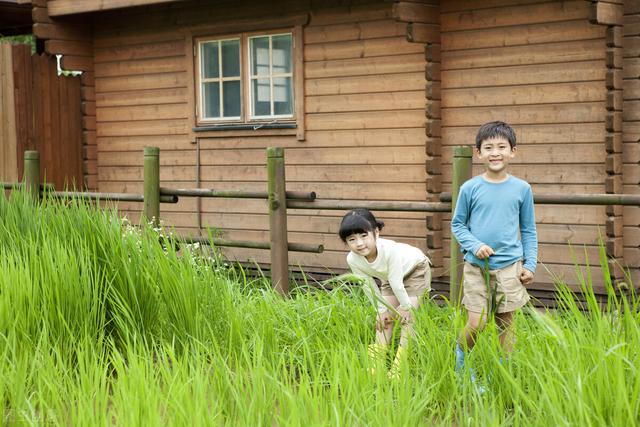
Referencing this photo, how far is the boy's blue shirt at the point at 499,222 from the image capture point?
5031mm

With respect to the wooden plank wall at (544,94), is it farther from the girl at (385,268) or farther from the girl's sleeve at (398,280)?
the girl's sleeve at (398,280)

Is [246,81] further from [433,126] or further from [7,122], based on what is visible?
[7,122]

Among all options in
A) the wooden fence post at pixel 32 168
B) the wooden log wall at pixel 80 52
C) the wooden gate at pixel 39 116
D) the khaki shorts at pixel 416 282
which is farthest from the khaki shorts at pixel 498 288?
the wooden log wall at pixel 80 52

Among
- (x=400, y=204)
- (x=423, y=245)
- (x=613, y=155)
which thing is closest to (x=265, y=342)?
(x=400, y=204)

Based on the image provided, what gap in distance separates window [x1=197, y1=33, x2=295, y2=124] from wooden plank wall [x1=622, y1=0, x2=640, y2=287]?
12.0ft

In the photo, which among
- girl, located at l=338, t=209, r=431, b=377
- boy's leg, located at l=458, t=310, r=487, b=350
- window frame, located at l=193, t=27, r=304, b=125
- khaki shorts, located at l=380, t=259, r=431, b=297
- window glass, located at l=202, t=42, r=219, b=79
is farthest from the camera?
window glass, located at l=202, t=42, r=219, b=79

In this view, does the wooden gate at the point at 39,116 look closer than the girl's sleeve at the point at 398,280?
No

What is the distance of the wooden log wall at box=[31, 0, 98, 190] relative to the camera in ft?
41.9

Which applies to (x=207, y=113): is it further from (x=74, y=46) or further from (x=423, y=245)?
(x=423, y=245)

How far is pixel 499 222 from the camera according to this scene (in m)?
5.04

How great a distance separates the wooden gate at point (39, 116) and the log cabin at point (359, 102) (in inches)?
6.8

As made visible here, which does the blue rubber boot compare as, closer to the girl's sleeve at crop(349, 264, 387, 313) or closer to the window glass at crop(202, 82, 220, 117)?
the girl's sleeve at crop(349, 264, 387, 313)

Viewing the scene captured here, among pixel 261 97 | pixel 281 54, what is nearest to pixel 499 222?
pixel 281 54

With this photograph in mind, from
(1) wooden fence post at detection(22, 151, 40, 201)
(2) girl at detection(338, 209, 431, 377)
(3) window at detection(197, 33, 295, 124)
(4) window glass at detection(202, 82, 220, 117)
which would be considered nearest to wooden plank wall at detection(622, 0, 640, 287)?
(3) window at detection(197, 33, 295, 124)
